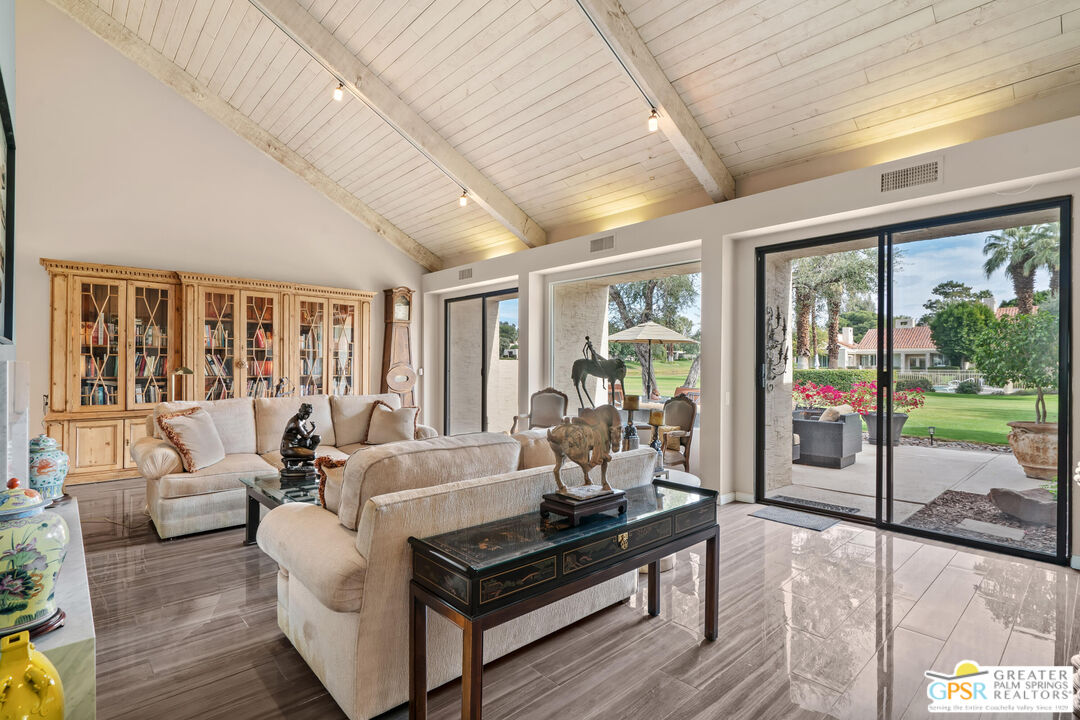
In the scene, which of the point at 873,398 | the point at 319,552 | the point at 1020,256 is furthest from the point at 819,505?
the point at 319,552

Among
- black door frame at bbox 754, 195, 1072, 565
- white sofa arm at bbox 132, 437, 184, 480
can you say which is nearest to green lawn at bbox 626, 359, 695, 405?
black door frame at bbox 754, 195, 1072, 565

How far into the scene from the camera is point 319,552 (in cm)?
187

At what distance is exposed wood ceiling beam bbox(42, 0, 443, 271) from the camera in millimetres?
5520

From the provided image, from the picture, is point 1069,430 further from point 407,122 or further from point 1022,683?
point 407,122

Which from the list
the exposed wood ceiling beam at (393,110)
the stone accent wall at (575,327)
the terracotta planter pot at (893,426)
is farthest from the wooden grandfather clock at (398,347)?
the terracotta planter pot at (893,426)

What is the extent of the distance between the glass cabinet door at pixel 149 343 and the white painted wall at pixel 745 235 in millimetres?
3915

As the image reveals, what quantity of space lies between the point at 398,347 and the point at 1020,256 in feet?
21.7

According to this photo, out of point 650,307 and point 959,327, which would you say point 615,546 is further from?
point 650,307

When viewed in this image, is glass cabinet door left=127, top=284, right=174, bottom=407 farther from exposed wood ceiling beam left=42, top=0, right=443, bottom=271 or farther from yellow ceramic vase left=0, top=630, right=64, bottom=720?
yellow ceramic vase left=0, top=630, right=64, bottom=720

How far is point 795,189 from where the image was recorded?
13.7ft

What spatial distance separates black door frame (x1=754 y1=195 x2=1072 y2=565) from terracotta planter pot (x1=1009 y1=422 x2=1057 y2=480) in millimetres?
39

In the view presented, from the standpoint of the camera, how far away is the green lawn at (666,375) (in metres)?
5.15

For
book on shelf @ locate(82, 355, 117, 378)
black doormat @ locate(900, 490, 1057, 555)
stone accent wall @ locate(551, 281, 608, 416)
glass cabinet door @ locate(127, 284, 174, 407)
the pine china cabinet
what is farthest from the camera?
stone accent wall @ locate(551, 281, 608, 416)

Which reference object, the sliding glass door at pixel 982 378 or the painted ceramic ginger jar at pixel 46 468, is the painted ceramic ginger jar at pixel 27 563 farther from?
the sliding glass door at pixel 982 378
